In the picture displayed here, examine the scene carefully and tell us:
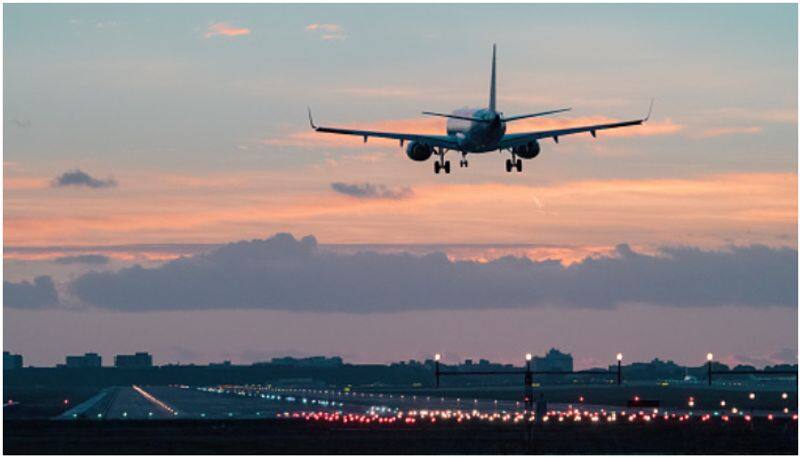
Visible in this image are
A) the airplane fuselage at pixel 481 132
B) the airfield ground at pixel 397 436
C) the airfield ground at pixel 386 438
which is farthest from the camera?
the airplane fuselage at pixel 481 132

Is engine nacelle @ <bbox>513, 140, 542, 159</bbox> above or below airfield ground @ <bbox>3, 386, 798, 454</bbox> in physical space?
above

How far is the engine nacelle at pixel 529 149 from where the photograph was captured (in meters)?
147

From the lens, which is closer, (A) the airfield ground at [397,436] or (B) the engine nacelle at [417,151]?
(A) the airfield ground at [397,436]

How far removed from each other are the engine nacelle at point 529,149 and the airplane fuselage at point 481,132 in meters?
2.59

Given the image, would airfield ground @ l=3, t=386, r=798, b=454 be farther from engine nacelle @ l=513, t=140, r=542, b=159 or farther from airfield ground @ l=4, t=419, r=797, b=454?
engine nacelle @ l=513, t=140, r=542, b=159

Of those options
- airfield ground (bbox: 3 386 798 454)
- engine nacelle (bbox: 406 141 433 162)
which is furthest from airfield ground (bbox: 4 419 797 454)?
engine nacelle (bbox: 406 141 433 162)

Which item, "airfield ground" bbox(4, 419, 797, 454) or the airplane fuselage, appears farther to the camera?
the airplane fuselage

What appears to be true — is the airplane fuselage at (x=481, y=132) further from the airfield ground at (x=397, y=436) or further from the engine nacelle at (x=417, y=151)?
the airfield ground at (x=397, y=436)

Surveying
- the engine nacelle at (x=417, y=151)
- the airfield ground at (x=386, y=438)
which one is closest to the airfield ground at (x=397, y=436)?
the airfield ground at (x=386, y=438)

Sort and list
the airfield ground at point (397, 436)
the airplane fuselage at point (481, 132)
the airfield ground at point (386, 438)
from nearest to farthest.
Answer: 1. the airfield ground at point (386, 438)
2. the airfield ground at point (397, 436)
3. the airplane fuselage at point (481, 132)

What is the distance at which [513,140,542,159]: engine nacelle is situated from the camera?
14725 cm

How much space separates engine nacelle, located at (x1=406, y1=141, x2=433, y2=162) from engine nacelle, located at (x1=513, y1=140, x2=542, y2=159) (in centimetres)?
889

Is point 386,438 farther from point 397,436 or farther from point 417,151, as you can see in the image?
point 417,151

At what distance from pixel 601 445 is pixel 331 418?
48260 mm
